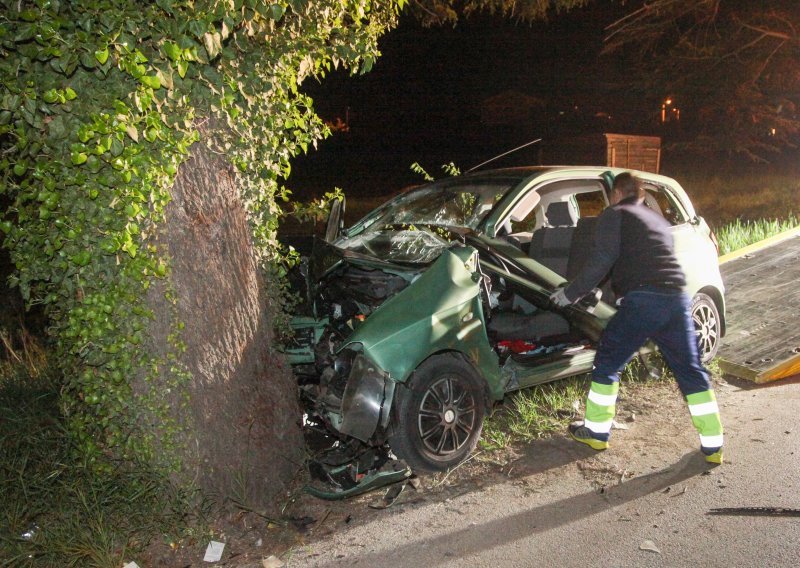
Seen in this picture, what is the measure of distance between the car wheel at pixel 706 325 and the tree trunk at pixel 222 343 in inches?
143

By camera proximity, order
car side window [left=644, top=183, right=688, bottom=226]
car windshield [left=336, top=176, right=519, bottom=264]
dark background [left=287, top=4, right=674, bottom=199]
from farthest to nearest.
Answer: dark background [left=287, top=4, right=674, bottom=199]
car side window [left=644, top=183, right=688, bottom=226]
car windshield [left=336, top=176, right=519, bottom=264]

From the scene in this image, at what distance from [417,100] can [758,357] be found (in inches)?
969

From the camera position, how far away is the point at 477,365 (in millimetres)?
4602

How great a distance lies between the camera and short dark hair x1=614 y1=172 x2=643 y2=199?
4.73 meters

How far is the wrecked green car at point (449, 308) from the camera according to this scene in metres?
4.27

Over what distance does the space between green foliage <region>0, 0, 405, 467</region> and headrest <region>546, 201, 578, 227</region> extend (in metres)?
2.86

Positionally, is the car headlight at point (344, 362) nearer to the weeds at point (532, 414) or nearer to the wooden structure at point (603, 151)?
the weeds at point (532, 414)

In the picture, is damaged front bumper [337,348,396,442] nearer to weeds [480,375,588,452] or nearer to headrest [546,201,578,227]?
weeds [480,375,588,452]

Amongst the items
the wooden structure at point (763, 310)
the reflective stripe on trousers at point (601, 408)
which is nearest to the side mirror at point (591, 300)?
the reflective stripe on trousers at point (601, 408)

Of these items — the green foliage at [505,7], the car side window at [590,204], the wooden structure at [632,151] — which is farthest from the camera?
the car side window at [590,204]

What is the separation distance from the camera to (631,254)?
15.3 feet

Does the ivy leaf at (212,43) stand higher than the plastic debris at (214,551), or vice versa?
the ivy leaf at (212,43)

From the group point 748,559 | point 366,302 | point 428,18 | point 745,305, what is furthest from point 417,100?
point 748,559

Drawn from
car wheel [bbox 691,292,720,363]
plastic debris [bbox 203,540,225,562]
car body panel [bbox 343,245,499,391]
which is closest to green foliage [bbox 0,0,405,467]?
plastic debris [bbox 203,540,225,562]
